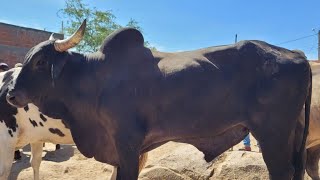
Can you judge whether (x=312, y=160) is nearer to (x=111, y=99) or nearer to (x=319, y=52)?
(x=111, y=99)

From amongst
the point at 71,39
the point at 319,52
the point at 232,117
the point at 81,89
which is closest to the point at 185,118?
→ the point at 232,117

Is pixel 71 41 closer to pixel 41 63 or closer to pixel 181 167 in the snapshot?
pixel 41 63

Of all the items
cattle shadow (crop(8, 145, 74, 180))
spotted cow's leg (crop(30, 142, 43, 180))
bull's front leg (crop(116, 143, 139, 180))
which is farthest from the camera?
cattle shadow (crop(8, 145, 74, 180))

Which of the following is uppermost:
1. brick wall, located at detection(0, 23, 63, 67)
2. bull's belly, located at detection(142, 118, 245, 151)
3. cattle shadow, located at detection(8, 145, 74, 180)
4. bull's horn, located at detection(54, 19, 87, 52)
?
brick wall, located at detection(0, 23, 63, 67)

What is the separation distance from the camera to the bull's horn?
3832mm

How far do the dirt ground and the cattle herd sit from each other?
2.17m

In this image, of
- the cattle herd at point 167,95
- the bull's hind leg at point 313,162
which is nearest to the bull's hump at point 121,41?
the cattle herd at point 167,95

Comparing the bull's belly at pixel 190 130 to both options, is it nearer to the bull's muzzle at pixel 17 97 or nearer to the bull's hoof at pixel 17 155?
the bull's muzzle at pixel 17 97

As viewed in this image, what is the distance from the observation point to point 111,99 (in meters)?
3.71

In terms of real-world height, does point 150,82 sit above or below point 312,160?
above

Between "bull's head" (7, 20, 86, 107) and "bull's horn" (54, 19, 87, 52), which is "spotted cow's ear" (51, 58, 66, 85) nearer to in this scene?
"bull's head" (7, 20, 86, 107)

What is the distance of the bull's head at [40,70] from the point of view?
388cm

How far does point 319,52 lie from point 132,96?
23.5 m

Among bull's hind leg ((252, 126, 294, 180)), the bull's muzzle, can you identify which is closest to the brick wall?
the bull's muzzle
